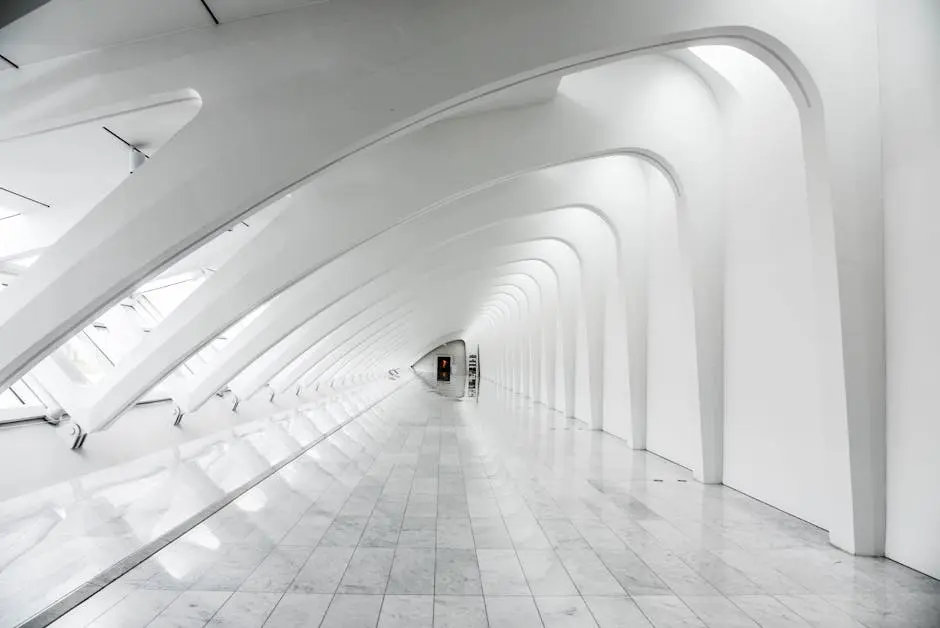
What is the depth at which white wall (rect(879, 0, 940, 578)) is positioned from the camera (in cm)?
618

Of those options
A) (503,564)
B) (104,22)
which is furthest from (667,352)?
(104,22)

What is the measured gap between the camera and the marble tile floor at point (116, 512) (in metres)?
5.62

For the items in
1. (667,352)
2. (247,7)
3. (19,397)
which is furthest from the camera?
(667,352)

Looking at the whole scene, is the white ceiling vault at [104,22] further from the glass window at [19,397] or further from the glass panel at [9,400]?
the glass panel at [9,400]

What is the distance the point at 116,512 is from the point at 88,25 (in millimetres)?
5521

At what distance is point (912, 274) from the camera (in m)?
6.42

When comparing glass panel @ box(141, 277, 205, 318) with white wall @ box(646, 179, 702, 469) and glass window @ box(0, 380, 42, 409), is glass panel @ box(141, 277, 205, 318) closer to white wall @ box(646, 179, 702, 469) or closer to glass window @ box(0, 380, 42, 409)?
glass window @ box(0, 380, 42, 409)

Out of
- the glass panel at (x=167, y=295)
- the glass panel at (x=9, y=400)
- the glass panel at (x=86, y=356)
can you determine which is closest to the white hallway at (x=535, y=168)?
the glass panel at (x=9, y=400)

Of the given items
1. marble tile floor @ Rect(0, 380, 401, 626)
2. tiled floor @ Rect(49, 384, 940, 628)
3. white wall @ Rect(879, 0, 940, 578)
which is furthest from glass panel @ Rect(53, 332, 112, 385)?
white wall @ Rect(879, 0, 940, 578)

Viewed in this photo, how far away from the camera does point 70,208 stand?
9867 millimetres

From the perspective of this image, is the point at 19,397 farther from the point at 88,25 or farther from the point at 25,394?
the point at 88,25

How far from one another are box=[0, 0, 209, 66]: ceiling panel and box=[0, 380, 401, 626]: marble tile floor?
4.27 meters

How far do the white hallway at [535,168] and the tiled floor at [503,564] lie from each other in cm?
9

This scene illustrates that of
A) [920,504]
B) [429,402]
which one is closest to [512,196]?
[920,504]
